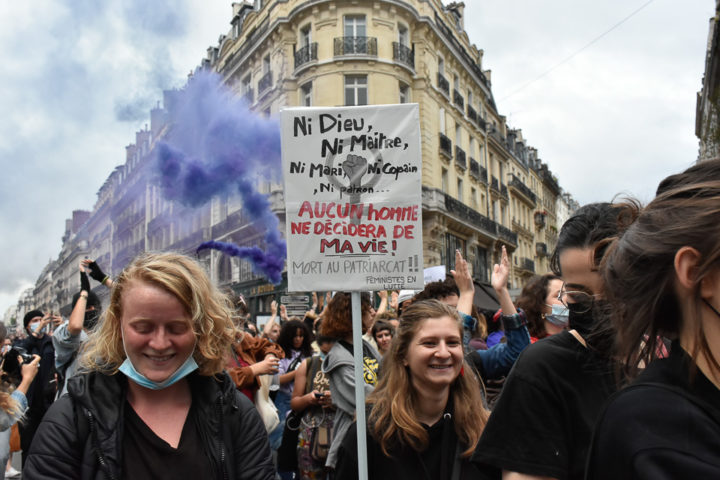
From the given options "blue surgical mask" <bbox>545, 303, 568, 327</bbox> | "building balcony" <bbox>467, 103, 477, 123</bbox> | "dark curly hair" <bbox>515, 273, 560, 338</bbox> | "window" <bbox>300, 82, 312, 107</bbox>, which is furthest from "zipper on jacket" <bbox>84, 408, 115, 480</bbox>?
"building balcony" <bbox>467, 103, 477, 123</bbox>

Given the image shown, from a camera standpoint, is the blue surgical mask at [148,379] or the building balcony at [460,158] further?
the building balcony at [460,158]

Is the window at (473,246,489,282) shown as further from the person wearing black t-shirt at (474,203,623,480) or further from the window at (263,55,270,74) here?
the person wearing black t-shirt at (474,203,623,480)

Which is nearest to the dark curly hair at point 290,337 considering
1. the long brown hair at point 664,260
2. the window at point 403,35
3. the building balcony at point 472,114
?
the long brown hair at point 664,260

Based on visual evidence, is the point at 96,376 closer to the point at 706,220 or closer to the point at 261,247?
the point at 706,220

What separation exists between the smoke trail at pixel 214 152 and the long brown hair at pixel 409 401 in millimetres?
16922

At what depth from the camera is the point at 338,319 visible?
402cm

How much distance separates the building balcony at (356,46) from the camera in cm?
2083

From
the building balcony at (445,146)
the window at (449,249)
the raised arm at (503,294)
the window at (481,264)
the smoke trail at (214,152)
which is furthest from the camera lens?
the window at (481,264)

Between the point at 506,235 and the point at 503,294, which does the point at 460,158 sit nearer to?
the point at 506,235

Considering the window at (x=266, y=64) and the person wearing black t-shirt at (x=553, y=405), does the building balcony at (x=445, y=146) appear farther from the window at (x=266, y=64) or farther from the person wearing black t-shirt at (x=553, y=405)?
the person wearing black t-shirt at (x=553, y=405)

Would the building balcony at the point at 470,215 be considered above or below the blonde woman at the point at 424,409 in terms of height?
above

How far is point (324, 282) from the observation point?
3.19m

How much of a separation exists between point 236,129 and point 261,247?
5.14 m

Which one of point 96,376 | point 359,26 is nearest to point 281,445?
point 96,376
